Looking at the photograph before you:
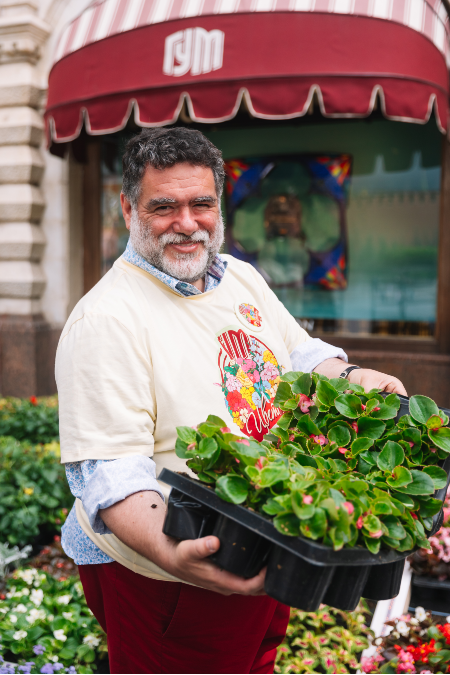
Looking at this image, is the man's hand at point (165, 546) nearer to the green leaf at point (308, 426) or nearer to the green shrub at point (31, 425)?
the green leaf at point (308, 426)

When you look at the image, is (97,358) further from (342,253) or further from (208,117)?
(342,253)

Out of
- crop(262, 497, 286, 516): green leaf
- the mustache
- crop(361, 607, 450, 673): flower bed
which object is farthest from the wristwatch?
crop(361, 607, 450, 673): flower bed

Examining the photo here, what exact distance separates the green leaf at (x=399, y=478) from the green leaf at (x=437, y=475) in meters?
0.09

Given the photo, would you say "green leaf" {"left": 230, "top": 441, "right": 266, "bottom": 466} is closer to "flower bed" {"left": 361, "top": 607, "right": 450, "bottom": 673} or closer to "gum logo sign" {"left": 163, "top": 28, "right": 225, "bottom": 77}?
"flower bed" {"left": 361, "top": 607, "right": 450, "bottom": 673}

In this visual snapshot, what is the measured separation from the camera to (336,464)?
1157mm

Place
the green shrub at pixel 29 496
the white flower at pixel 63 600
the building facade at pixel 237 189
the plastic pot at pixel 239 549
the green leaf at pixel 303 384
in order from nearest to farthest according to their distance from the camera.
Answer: the plastic pot at pixel 239 549 < the green leaf at pixel 303 384 < the white flower at pixel 63 600 < the green shrub at pixel 29 496 < the building facade at pixel 237 189

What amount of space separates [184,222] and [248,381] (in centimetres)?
46

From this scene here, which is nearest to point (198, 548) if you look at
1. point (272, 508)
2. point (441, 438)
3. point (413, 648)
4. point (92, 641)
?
point (272, 508)

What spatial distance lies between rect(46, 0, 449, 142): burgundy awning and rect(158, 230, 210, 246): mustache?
3083 mm

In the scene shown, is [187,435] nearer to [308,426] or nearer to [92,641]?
[308,426]

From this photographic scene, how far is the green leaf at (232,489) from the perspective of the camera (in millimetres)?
993

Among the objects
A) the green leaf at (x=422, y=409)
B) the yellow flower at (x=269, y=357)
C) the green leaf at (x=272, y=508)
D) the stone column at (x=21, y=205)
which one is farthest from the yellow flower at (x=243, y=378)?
the stone column at (x=21, y=205)

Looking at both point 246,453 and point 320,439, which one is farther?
point 320,439

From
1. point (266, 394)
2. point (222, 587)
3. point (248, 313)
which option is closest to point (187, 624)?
point (222, 587)
